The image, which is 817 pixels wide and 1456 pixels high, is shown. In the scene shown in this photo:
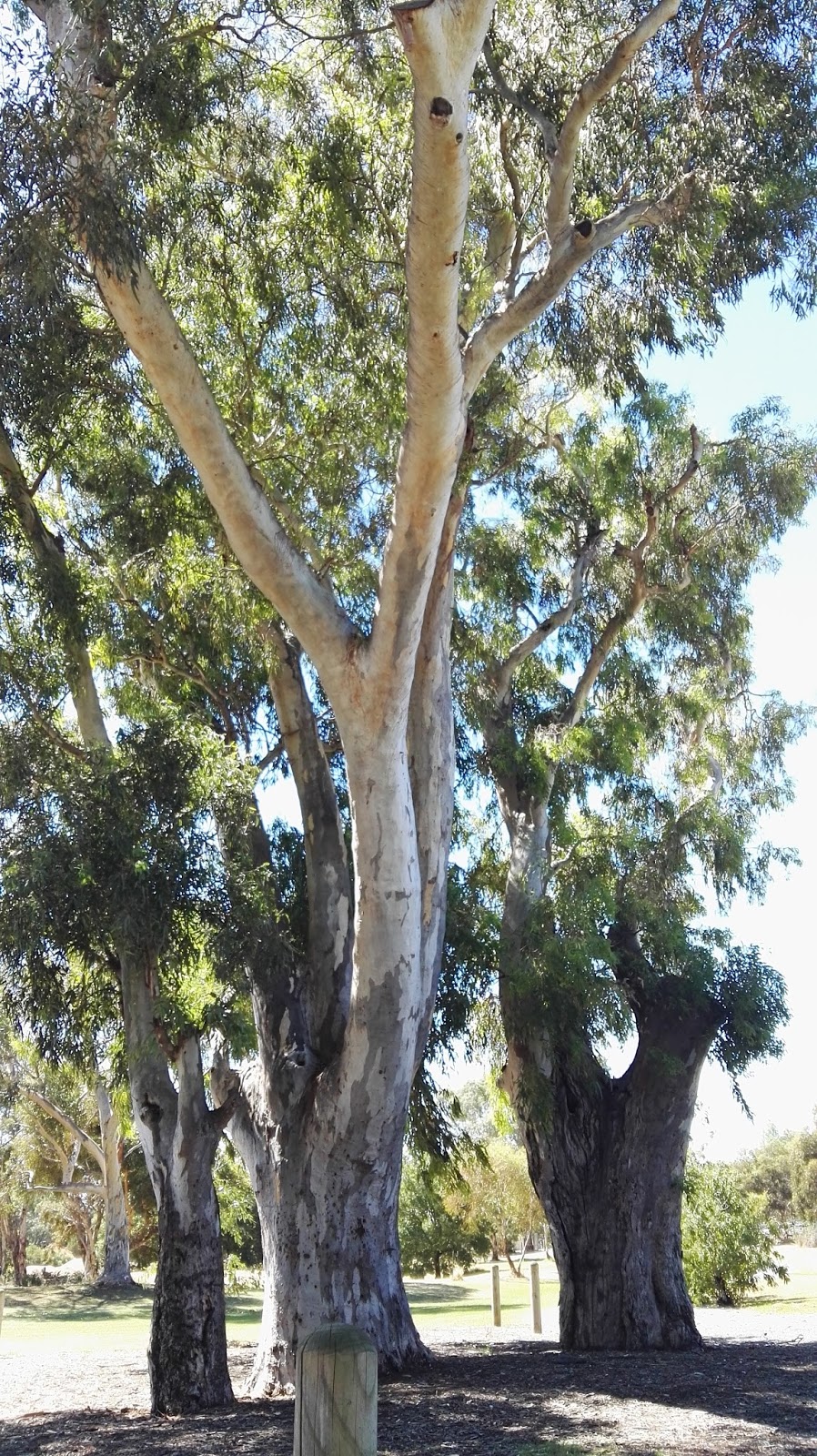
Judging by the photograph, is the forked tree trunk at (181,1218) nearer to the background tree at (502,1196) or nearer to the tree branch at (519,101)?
the tree branch at (519,101)

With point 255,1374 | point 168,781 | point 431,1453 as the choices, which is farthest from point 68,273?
point 255,1374

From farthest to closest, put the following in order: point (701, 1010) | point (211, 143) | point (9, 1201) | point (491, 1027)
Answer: point (9, 1201), point (491, 1027), point (701, 1010), point (211, 143)

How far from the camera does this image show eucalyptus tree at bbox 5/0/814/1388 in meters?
7.88

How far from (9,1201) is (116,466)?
3021 centimetres

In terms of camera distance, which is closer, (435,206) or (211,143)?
(435,206)

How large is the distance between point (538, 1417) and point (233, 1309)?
15714 millimetres

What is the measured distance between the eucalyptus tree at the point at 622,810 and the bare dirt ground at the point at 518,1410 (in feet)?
5.03

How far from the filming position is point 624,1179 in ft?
38.6

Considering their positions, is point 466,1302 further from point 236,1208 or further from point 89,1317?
point 236,1208

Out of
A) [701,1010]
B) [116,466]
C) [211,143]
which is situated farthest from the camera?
[701,1010]

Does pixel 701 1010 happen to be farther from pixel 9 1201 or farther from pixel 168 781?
pixel 9 1201

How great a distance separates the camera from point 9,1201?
35.9 meters

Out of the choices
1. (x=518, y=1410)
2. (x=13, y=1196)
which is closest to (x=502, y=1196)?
(x=13, y=1196)

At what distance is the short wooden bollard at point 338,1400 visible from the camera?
2613 millimetres
